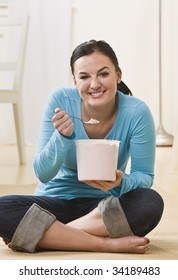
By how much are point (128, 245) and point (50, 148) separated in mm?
294

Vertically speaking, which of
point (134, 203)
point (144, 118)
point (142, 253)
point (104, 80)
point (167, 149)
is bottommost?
point (167, 149)

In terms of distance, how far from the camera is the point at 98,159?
1.27m

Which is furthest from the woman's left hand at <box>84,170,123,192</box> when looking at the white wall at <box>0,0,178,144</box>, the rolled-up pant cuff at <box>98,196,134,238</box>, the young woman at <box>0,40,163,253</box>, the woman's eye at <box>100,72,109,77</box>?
the white wall at <box>0,0,178,144</box>

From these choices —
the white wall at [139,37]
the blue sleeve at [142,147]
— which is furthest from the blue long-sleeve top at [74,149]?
the white wall at [139,37]

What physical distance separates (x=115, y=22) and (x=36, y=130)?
102 cm

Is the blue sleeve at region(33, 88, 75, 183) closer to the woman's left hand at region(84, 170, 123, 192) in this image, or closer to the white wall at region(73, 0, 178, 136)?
the woman's left hand at region(84, 170, 123, 192)

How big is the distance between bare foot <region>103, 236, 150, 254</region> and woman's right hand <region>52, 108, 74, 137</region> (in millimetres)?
286

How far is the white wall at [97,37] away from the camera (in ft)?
14.2

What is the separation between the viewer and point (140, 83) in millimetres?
Answer: 4637

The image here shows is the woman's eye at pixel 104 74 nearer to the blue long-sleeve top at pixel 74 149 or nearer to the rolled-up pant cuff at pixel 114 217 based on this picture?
the blue long-sleeve top at pixel 74 149

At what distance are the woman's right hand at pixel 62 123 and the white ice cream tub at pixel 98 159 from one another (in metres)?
0.07

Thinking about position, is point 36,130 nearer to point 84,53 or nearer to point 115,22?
point 115,22
